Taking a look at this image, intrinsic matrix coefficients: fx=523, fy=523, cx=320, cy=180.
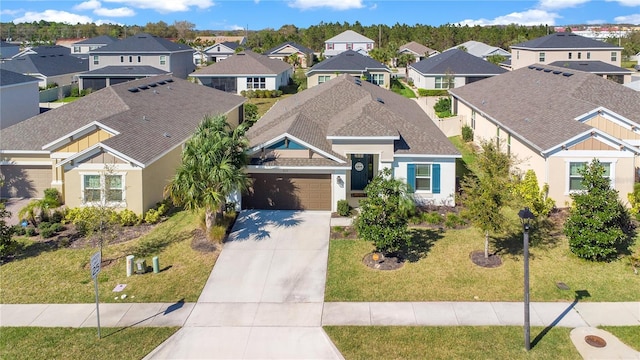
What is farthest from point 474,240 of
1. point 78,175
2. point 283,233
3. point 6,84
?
point 6,84

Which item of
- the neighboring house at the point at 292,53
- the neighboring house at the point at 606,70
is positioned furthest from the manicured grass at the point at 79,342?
the neighboring house at the point at 292,53

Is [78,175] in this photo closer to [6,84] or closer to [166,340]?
[166,340]

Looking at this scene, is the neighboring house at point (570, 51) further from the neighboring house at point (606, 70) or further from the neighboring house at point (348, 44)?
the neighboring house at point (348, 44)

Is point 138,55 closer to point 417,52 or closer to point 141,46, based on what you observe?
point 141,46

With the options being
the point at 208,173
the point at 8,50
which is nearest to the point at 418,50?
the point at 8,50

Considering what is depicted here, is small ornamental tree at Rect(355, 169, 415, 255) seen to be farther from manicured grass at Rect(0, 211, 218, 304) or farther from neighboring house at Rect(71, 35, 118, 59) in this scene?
neighboring house at Rect(71, 35, 118, 59)
